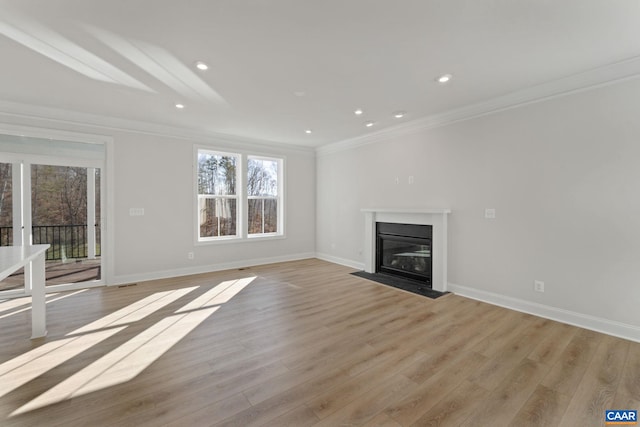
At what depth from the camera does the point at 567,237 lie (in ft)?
10.0

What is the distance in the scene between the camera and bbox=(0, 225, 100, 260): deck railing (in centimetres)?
416

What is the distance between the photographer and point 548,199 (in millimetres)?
3180

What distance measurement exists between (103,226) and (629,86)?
22.8 feet

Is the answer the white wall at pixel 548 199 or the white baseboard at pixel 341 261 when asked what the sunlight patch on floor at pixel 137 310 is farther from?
the white wall at pixel 548 199

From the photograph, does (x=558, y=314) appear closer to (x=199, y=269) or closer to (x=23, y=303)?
(x=199, y=269)

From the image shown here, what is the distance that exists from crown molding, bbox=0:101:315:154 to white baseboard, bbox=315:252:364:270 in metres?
2.79

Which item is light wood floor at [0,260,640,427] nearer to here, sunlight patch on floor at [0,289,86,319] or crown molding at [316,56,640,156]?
sunlight patch on floor at [0,289,86,319]

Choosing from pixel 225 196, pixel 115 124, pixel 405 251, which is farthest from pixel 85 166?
pixel 405 251

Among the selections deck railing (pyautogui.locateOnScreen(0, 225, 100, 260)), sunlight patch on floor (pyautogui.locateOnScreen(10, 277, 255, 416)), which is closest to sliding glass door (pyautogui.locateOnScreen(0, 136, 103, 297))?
deck railing (pyautogui.locateOnScreen(0, 225, 100, 260))

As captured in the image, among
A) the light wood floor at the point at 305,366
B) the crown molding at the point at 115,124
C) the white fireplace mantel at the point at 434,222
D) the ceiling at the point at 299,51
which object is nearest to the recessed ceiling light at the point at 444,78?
the ceiling at the point at 299,51

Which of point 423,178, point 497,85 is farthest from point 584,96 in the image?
point 423,178

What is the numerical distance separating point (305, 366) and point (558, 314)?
117 inches

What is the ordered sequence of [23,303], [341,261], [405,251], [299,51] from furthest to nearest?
[341,261], [405,251], [23,303], [299,51]

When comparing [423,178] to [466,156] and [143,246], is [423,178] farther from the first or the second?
[143,246]
